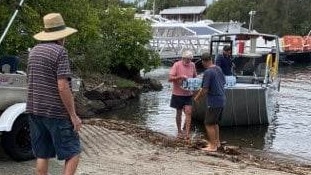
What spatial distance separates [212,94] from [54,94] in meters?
5.16

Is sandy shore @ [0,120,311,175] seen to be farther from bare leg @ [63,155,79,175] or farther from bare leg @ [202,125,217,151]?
bare leg @ [63,155,79,175]

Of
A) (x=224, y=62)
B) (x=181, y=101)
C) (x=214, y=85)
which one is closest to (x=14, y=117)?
(x=214, y=85)

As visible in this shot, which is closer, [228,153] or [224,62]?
[228,153]

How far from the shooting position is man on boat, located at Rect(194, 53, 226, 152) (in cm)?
1004

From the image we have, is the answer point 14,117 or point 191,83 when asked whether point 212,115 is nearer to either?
point 191,83

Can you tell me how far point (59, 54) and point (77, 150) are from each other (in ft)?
3.09

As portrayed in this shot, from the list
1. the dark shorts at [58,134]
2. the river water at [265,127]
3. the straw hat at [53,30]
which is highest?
the straw hat at [53,30]

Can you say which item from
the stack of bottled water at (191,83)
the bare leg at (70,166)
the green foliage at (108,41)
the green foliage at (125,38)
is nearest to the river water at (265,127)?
the green foliage at (125,38)

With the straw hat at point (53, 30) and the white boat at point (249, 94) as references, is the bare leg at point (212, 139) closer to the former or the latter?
the white boat at point (249, 94)

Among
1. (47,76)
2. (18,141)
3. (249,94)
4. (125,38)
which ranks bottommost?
(249,94)

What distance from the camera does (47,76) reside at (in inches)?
212

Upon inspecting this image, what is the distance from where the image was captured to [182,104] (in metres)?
11.4

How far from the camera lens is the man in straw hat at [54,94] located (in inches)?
209

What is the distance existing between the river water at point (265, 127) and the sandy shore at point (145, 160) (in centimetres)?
341
